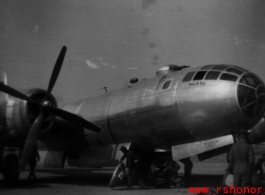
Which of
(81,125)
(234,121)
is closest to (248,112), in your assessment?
(234,121)

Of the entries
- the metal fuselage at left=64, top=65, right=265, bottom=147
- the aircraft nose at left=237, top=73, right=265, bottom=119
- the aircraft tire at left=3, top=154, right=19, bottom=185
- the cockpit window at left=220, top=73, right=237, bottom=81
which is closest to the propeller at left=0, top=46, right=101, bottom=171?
the metal fuselage at left=64, top=65, right=265, bottom=147

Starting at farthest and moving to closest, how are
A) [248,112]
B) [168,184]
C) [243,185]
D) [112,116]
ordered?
[112,116] < [168,184] < [248,112] < [243,185]

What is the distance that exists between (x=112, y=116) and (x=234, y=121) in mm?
5119

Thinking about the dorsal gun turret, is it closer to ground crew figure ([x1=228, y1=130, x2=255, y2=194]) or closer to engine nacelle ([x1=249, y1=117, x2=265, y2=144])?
engine nacelle ([x1=249, y1=117, x2=265, y2=144])

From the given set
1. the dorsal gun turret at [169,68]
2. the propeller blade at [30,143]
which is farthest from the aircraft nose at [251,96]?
the propeller blade at [30,143]

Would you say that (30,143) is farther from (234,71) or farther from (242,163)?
(242,163)

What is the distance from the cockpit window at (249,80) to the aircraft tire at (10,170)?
894 centimetres

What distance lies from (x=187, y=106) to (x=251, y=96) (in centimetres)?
195

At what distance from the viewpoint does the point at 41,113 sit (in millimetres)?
13656

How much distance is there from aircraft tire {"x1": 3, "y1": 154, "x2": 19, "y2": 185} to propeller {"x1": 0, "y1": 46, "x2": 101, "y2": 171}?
1.23m

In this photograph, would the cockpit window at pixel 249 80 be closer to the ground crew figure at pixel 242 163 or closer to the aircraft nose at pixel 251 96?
the aircraft nose at pixel 251 96

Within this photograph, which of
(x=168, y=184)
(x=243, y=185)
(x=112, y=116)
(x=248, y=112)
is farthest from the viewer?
(x=112, y=116)

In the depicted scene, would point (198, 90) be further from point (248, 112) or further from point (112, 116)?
point (112, 116)

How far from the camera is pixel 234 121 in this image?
36.3 ft
